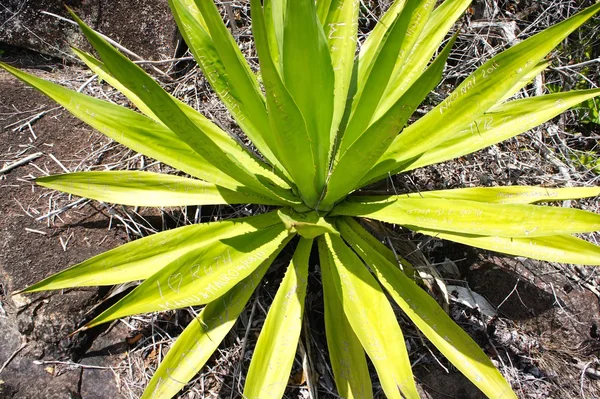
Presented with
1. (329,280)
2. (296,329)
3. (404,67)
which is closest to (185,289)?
(296,329)

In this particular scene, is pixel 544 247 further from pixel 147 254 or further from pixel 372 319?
pixel 147 254

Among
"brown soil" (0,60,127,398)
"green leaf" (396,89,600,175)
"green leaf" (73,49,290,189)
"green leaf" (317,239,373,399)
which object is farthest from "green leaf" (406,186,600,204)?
"brown soil" (0,60,127,398)

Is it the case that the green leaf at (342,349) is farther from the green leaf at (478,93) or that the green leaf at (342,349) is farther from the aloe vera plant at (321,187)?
the green leaf at (478,93)

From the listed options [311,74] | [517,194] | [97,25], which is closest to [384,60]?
[311,74]

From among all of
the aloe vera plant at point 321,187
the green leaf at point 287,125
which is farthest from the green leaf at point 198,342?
the green leaf at point 287,125

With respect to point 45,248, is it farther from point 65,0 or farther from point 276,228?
point 65,0
